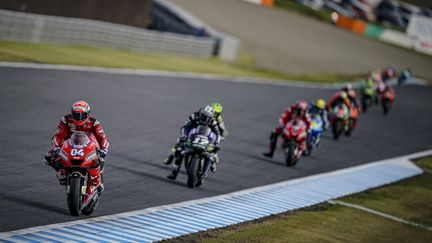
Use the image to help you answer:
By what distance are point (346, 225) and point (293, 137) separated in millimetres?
5483

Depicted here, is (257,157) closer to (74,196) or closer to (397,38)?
(74,196)

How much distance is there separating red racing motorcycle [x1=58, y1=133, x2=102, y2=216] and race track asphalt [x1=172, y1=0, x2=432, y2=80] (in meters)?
33.1

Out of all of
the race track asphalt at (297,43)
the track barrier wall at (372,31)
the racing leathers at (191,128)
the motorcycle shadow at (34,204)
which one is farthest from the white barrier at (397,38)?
the motorcycle shadow at (34,204)

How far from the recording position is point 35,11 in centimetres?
3416

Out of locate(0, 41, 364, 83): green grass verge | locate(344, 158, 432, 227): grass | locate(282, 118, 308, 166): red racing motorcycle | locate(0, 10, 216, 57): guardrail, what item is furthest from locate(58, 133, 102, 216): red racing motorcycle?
locate(0, 10, 216, 57): guardrail

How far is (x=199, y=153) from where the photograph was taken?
1568 cm

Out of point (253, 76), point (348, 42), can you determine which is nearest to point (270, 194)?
point (253, 76)

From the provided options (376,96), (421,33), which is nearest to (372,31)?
(421,33)

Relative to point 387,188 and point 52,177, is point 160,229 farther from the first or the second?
point 387,188

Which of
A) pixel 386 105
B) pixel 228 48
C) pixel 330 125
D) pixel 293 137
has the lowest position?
pixel 330 125

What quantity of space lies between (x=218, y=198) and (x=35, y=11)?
814 inches

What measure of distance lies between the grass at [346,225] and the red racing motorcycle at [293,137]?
198 centimetres

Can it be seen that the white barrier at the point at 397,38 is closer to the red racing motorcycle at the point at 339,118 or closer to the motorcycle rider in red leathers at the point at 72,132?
the red racing motorcycle at the point at 339,118

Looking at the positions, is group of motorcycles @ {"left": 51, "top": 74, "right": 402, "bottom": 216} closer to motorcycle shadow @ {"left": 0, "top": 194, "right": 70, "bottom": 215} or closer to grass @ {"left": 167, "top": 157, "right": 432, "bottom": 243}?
motorcycle shadow @ {"left": 0, "top": 194, "right": 70, "bottom": 215}
